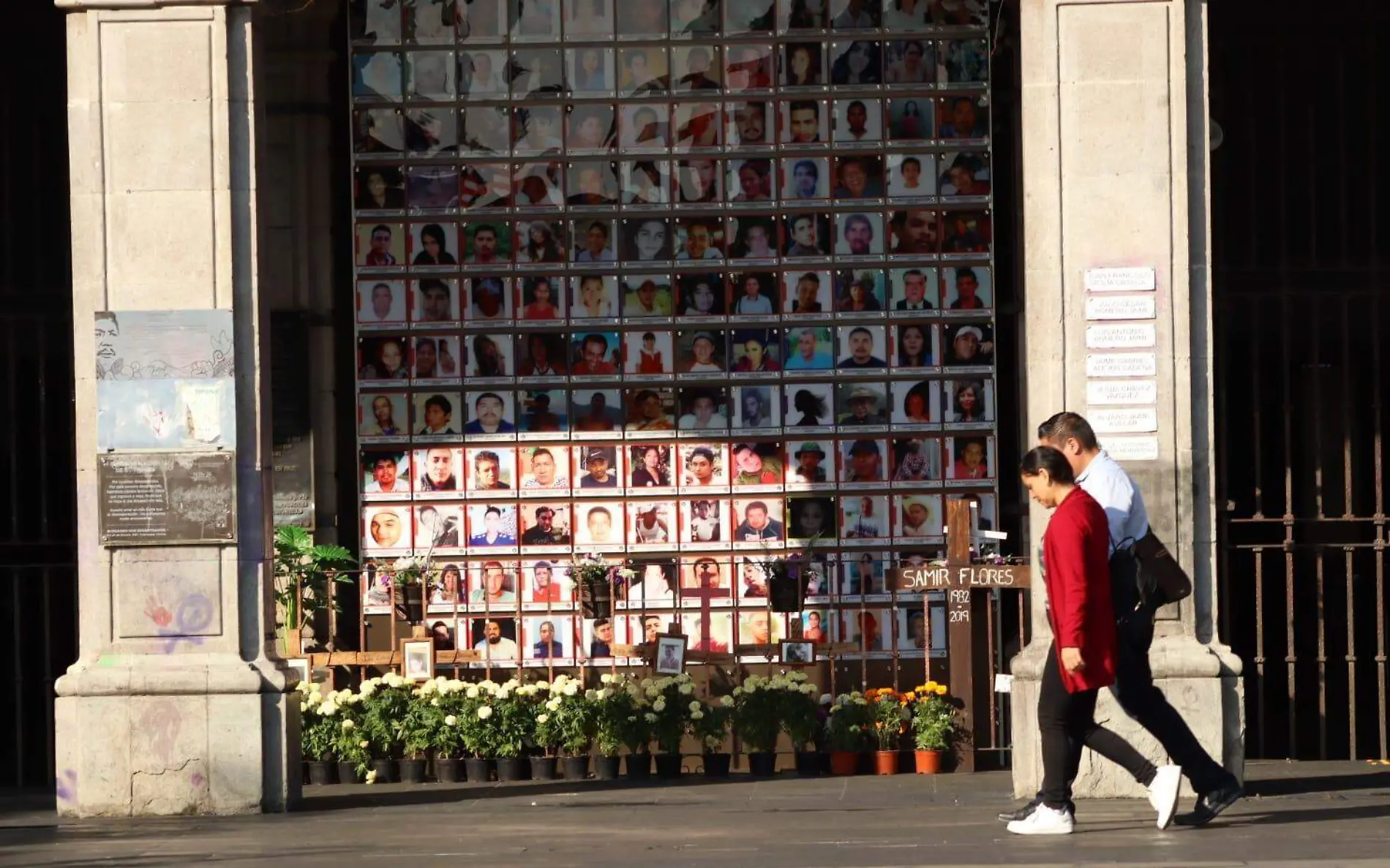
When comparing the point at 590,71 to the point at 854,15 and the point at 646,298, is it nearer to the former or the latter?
the point at 646,298

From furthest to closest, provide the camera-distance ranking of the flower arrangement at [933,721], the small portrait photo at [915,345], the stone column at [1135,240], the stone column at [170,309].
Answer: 1. the small portrait photo at [915,345]
2. the flower arrangement at [933,721]
3. the stone column at [170,309]
4. the stone column at [1135,240]

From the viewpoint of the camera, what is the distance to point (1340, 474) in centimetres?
1377

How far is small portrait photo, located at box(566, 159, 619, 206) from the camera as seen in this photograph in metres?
14.5

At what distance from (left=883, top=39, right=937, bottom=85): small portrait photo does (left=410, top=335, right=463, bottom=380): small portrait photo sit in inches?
131

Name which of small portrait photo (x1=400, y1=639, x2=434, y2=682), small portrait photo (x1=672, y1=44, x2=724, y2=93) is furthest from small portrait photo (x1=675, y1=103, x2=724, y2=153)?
small portrait photo (x1=400, y1=639, x2=434, y2=682)

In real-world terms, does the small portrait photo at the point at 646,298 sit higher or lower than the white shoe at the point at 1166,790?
higher

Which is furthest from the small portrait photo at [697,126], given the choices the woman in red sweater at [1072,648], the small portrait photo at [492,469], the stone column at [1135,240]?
the woman in red sweater at [1072,648]

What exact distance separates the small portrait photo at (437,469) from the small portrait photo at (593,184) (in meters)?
1.85

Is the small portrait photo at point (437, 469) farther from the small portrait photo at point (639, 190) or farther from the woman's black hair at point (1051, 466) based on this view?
the woman's black hair at point (1051, 466)

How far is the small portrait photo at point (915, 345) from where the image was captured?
1440 centimetres

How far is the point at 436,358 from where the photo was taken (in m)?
14.6

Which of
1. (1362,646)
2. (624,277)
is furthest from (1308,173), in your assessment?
(624,277)

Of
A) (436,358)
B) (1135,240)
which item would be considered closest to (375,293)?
(436,358)

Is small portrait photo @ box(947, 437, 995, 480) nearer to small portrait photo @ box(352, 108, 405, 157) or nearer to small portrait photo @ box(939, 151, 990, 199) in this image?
small portrait photo @ box(939, 151, 990, 199)
